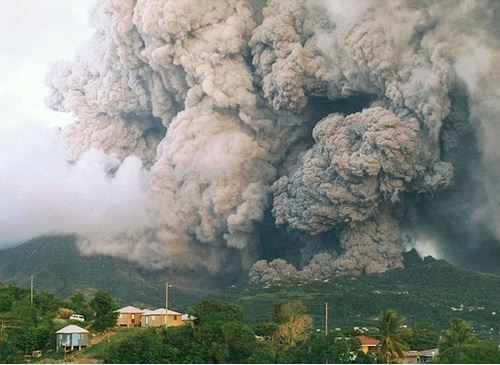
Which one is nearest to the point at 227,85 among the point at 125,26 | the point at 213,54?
the point at 213,54

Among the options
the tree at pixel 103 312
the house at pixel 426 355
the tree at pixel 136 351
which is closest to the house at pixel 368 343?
the house at pixel 426 355

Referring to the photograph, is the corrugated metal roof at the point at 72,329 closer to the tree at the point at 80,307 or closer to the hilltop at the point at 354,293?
the tree at the point at 80,307

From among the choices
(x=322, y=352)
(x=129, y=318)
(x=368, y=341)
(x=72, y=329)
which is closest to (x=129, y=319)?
(x=129, y=318)

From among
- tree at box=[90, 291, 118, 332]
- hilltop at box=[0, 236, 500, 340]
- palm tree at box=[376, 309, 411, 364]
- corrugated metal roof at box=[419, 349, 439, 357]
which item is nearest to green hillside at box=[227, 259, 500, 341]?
hilltop at box=[0, 236, 500, 340]

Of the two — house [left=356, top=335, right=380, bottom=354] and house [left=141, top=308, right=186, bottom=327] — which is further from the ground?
house [left=141, top=308, right=186, bottom=327]

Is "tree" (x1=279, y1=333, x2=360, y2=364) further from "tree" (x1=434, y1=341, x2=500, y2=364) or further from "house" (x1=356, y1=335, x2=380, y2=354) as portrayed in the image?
"tree" (x1=434, y1=341, x2=500, y2=364)

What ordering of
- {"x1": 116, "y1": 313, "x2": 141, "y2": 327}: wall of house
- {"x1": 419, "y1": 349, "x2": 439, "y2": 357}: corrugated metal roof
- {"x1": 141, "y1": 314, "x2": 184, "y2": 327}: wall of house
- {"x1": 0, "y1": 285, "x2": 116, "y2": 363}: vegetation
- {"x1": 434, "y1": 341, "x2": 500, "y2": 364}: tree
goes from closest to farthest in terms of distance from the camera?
{"x1": 434, "y1": 341, "x2": 500, "y2": 364}: tree → {"x1": 0, "y1": 285, "x2": 116, "y2": 363}: vegetation → {"x1": 419, "y1": 349, "x2": 439, "y2": 357}: corrugated metal roof → {"x1": 141, "y1": 314, "x2": 184, "y2": 327}: wall of house → {"x1": 116, "y1": 313, "x2": 141, "y2": 327}: wall of house
